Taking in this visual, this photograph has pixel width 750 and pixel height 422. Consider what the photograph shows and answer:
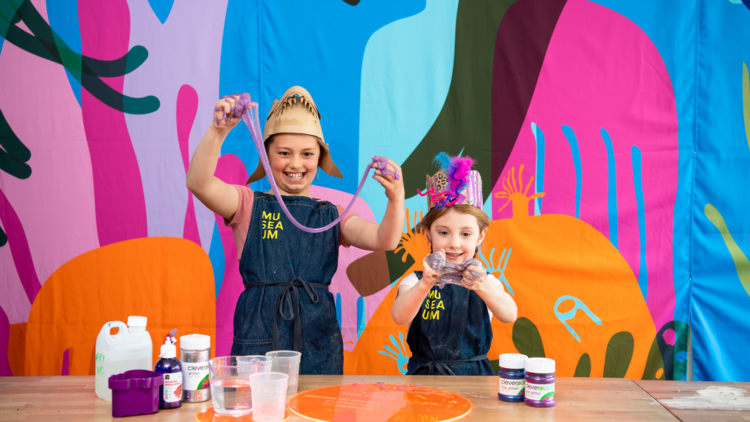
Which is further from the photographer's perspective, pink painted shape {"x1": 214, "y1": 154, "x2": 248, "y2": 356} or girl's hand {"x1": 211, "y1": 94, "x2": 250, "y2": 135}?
pink painted shape {"x1": 214, "y1": 154, "x2": 248, "y2": 356}

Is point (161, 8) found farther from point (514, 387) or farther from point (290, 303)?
point (514, 387)

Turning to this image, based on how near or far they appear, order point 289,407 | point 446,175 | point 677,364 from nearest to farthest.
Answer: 1. point 289,407
2. point 446,175
3. point 677,364

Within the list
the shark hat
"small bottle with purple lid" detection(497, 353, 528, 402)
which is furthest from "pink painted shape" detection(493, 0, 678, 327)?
"small bottle with purple lid" detection(497, 353, 528, 402)

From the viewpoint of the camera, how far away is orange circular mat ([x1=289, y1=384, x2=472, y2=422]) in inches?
45.9

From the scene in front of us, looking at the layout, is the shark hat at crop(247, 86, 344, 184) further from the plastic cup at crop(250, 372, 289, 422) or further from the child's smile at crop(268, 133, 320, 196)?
the plastic cup at crop(250, 372, 289, 422)

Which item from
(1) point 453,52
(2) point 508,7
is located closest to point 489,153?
(1) point 453,52

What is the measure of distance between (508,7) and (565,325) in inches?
65.3

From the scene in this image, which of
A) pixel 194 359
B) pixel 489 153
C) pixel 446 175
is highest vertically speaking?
pixel 489 153

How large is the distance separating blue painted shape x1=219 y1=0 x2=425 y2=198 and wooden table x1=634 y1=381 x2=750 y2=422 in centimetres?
174

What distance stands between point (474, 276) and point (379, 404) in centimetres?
51

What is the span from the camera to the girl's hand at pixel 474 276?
1595mm

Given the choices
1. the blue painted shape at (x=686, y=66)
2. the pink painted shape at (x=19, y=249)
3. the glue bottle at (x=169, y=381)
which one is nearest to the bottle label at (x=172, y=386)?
the glue bottle at (x=169, y=381)

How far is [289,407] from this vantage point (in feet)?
4.04

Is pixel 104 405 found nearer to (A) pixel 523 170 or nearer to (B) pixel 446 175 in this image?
(B) pixel 446 175
